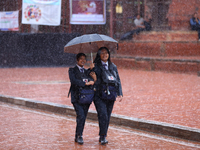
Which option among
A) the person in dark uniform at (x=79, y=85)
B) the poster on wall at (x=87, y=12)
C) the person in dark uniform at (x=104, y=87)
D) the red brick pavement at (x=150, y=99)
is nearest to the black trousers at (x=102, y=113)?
the person in dark uniform at (x=104, y=87)

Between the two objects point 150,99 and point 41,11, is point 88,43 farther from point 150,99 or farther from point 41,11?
point 41,11

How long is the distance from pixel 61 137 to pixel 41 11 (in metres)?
17.7

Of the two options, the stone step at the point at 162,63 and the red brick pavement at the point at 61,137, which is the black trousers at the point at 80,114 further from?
the stone step at the point at 162,63

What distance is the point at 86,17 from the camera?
2433 cm

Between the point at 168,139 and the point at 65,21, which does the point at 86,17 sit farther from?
the point at 168,139

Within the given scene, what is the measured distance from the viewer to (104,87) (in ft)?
19.1

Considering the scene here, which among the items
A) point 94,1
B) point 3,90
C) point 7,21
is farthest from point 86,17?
point 3,90

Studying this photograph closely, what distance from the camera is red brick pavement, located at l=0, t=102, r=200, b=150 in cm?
589

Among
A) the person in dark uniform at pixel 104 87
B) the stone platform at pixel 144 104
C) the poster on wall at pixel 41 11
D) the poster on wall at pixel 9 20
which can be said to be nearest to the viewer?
the person in dark uniform at pixel 104 87

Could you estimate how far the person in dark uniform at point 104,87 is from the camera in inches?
230

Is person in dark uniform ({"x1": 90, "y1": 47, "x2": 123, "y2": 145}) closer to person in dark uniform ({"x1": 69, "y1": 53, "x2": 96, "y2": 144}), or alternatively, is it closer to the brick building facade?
person in dark uniform ({"x1": 69, "y1": 53, "x2": 96, "y2": 144})

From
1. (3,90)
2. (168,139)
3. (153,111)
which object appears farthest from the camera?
(3,90)

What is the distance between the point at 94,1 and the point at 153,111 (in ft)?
56.0

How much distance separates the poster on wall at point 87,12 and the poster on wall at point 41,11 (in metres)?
1.16
